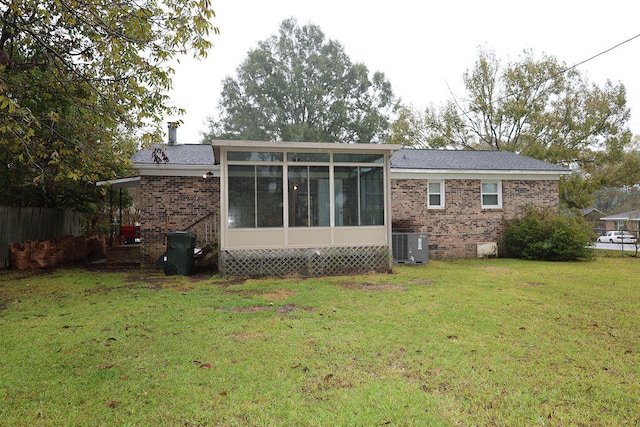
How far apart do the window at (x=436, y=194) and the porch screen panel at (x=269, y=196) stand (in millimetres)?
6387

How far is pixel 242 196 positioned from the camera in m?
9.62

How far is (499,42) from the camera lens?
24.7m

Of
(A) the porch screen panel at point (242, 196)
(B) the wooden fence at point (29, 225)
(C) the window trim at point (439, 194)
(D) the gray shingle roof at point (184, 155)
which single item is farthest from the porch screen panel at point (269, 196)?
(B) the wooden fence at point (29, 225)

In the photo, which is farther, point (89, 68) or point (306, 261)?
point (306, 261)

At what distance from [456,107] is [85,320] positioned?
26.5m

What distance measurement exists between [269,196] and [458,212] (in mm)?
7591

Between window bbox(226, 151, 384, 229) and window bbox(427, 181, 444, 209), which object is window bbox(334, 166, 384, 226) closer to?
window bbox(226, 151, 384, 229)

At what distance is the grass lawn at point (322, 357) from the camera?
9.66 ft

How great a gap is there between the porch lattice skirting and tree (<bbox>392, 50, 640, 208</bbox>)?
1738cm

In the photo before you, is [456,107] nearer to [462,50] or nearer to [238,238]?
[462,50]

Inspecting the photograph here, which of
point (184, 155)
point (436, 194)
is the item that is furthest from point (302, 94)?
point (436, 194)

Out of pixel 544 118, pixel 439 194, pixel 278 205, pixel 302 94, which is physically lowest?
pixel 278 205

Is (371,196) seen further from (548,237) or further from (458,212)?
(548,237)

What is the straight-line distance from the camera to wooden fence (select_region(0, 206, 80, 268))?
11539mm
